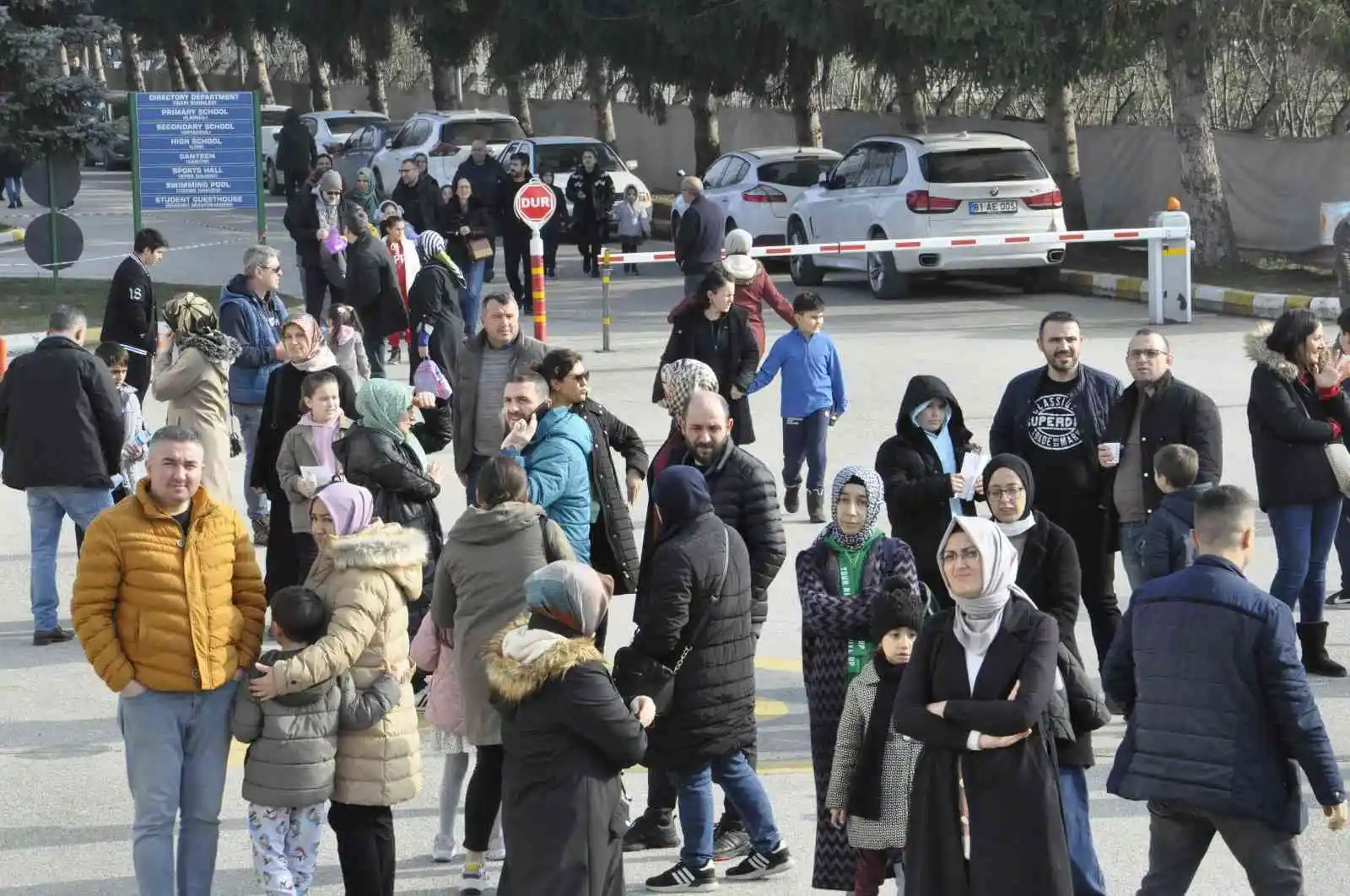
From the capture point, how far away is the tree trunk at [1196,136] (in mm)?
22859

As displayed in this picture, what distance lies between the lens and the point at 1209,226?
78.3 ft

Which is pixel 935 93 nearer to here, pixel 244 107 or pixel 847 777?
pixel 244 107

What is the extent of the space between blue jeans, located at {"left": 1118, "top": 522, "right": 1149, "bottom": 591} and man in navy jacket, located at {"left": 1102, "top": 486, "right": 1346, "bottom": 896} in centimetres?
253

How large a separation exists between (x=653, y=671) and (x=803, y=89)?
2529cm

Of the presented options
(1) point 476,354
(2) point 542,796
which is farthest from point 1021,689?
(1) point 476,354

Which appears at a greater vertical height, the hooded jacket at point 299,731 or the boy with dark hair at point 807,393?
the boy with dark hair at point 807,393

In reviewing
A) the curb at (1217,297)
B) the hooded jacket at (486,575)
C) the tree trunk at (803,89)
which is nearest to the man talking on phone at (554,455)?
the hooded jacket at (486,575)

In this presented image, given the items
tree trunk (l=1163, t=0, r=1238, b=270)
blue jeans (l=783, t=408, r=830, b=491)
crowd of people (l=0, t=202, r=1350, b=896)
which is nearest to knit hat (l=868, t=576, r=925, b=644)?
crowd of people (l=0, t=202, r=1350, b=896)

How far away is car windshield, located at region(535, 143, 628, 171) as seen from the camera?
1225 inches

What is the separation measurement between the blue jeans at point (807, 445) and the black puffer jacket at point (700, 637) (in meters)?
5.90

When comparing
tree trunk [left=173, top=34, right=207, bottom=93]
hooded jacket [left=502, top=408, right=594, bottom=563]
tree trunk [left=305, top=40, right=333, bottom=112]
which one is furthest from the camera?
tree trunk [left=173, top=34, right=207, bottom=93]

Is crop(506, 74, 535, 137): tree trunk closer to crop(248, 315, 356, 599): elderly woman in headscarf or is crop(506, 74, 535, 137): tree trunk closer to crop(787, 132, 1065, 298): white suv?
crop(787, 132, 1065, 298): white suv

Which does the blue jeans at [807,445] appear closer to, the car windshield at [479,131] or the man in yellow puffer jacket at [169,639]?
the man in yellow puffer jacket at [169,639]

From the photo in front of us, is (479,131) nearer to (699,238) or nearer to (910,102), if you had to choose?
(910,102)
